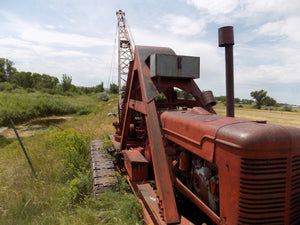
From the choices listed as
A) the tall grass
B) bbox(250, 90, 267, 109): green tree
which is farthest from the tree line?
bbox(250, 90, 267, 109): green tree

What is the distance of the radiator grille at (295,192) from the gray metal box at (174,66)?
2.08 metres

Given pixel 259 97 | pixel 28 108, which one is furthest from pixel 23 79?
pixel 259 97

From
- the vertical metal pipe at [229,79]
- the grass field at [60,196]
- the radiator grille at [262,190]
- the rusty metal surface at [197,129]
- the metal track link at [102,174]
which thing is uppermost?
the vertical metal pipe at [229,79]

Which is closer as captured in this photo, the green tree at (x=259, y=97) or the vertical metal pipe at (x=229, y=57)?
the vertical metal pipe at (x=229, y=57)

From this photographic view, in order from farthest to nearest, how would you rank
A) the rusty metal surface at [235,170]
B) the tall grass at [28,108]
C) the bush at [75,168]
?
the tall grass at [28,108]
the bush at [75,168]
the rusty metal surface at [235,170]

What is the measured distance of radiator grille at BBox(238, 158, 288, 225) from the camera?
182 centimetres

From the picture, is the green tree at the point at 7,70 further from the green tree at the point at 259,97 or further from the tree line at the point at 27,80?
the green tree at the point at 259,97

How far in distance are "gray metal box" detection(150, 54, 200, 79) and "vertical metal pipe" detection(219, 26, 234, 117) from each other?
20.8 inches

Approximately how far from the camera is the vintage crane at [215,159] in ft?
6.00

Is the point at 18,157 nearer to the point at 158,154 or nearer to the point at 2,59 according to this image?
the point at 158,154

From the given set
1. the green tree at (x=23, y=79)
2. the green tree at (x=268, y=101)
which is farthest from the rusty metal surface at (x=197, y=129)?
the green tree at (x=23, y=79)

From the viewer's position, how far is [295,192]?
1.94 m

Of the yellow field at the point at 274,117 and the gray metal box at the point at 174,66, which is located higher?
the gray metal box at the point at 174,66

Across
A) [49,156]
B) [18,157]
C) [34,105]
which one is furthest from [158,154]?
[34,105]
